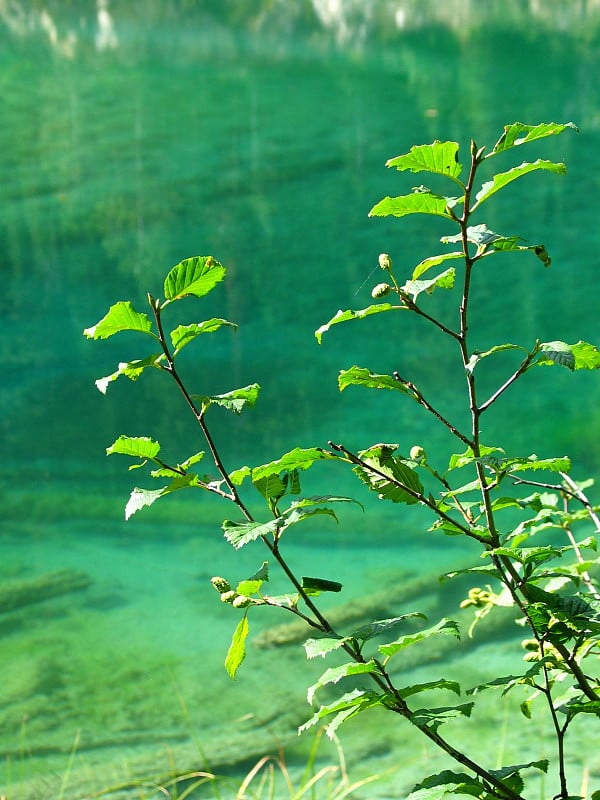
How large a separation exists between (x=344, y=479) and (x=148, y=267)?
2.67 metres

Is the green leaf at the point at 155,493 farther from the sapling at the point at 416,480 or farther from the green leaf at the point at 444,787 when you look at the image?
the green leaf at the point at 444,787

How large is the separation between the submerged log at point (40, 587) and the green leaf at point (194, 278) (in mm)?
2472

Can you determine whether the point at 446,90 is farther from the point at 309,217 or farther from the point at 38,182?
the point at 38,182

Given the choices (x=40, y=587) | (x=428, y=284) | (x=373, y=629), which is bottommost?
(x=40, y=587)

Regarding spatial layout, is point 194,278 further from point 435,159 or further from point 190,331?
point 435,159

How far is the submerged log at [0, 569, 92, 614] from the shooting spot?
305 centimetres

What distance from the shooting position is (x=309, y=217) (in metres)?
6.59

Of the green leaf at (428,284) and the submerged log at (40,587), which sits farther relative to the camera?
the submerged log at (40,587)

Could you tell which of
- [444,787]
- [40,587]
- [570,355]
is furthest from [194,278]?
[40,587]

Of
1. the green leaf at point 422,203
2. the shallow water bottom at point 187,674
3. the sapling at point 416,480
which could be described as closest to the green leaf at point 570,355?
the sapling at point 416,480

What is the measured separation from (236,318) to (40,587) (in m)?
2.71

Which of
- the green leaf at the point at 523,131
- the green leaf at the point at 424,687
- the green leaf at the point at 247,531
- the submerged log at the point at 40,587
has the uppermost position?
the green leaf at the point at 523,131

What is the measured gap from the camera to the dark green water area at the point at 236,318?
2.47 m

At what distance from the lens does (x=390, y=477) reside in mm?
694
